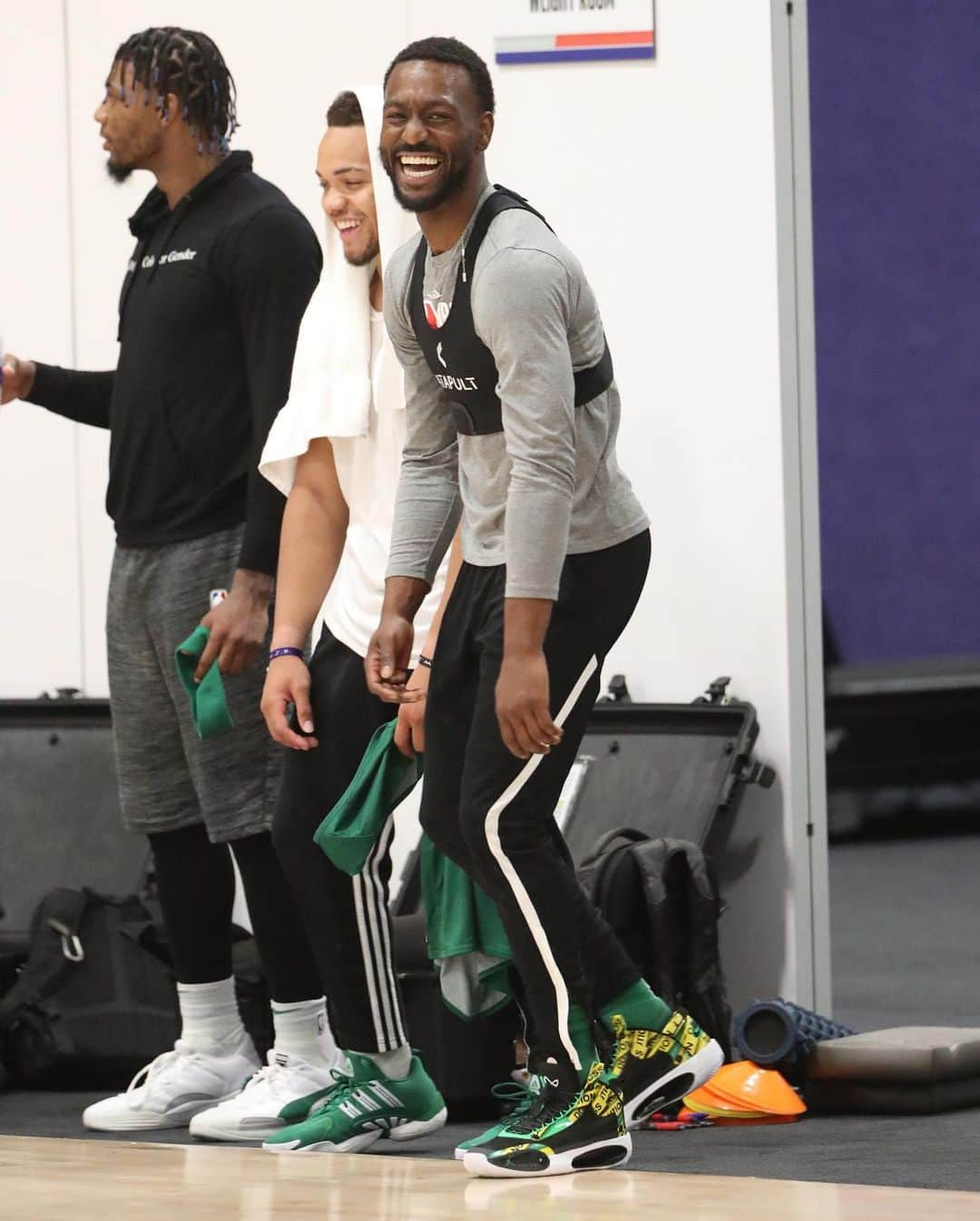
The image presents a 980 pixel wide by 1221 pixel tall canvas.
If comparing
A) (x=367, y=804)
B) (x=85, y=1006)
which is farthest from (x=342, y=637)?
(x=85, y=1006)

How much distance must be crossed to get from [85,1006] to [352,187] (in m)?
1.59

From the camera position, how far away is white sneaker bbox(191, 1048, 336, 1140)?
10.0 feet

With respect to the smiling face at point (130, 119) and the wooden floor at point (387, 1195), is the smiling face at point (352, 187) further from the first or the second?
the wooden floor at point (387, 1195)

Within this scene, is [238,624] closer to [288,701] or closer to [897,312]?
[288,701]

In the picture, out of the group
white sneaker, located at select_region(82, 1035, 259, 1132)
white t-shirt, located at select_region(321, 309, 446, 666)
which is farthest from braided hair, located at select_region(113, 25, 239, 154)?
white sneaker, located at select_region(82, 1035, 259, 1132)

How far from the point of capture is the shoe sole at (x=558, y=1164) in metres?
2.48

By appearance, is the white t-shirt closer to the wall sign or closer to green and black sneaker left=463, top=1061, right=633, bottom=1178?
green and black sneaker left=463, top=1061, right=633, bottom=1178

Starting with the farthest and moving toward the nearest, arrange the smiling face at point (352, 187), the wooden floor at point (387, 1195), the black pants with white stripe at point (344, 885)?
the smiling face at point (352, 187) → the black pants with white stripe at point (344, 885) → the wooden floor at point (387, 1195)

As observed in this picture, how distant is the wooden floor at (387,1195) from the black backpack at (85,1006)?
1.05 m

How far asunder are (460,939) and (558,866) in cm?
32

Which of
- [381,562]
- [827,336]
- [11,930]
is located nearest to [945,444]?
[827,336]

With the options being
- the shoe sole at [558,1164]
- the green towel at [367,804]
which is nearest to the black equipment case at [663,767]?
the green towel at [367,804]

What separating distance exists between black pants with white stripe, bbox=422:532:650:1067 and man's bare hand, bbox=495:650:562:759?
1.9 inches

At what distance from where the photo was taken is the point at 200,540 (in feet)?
10.9
